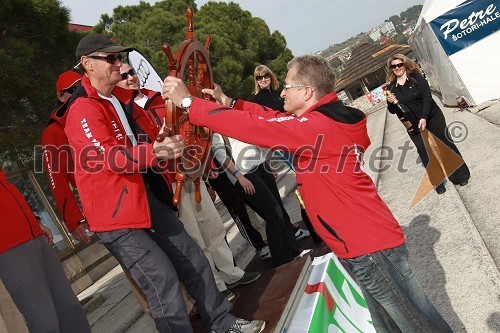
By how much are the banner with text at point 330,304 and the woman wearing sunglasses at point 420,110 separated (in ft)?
10.1

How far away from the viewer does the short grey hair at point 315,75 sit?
246cm

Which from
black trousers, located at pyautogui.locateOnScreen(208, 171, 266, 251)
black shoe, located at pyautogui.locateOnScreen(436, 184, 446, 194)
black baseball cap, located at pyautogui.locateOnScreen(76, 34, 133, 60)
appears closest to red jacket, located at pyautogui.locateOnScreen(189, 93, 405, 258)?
black baseball cap, located at pyautogui.locateOnScreen(76, 34, 133, 60)

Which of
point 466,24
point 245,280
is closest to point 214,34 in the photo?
point 466,24

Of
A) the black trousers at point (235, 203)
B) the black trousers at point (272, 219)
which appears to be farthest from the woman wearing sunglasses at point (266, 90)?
the black trousers at point (235, 203)

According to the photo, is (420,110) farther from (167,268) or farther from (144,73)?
(167,268)

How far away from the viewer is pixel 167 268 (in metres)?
2.67

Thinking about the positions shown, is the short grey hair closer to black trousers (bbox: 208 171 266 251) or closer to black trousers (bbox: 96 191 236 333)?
black trousers (bbox: 96 191 236 333)

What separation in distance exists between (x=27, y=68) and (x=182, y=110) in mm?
4244

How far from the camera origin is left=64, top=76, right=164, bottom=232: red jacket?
2469mm

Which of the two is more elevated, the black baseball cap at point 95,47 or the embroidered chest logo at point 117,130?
the black baseball cap at point 95,47

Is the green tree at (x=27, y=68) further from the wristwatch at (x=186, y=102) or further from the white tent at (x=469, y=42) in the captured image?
the white tent at (x=469, y=42)

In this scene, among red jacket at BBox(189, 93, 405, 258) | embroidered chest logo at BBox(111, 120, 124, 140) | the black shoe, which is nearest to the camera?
red jacket at BBox(189, 93, 405, 258)

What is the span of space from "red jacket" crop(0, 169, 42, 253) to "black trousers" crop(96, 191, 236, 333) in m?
0.56

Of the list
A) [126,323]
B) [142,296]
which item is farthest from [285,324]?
[126,323]
